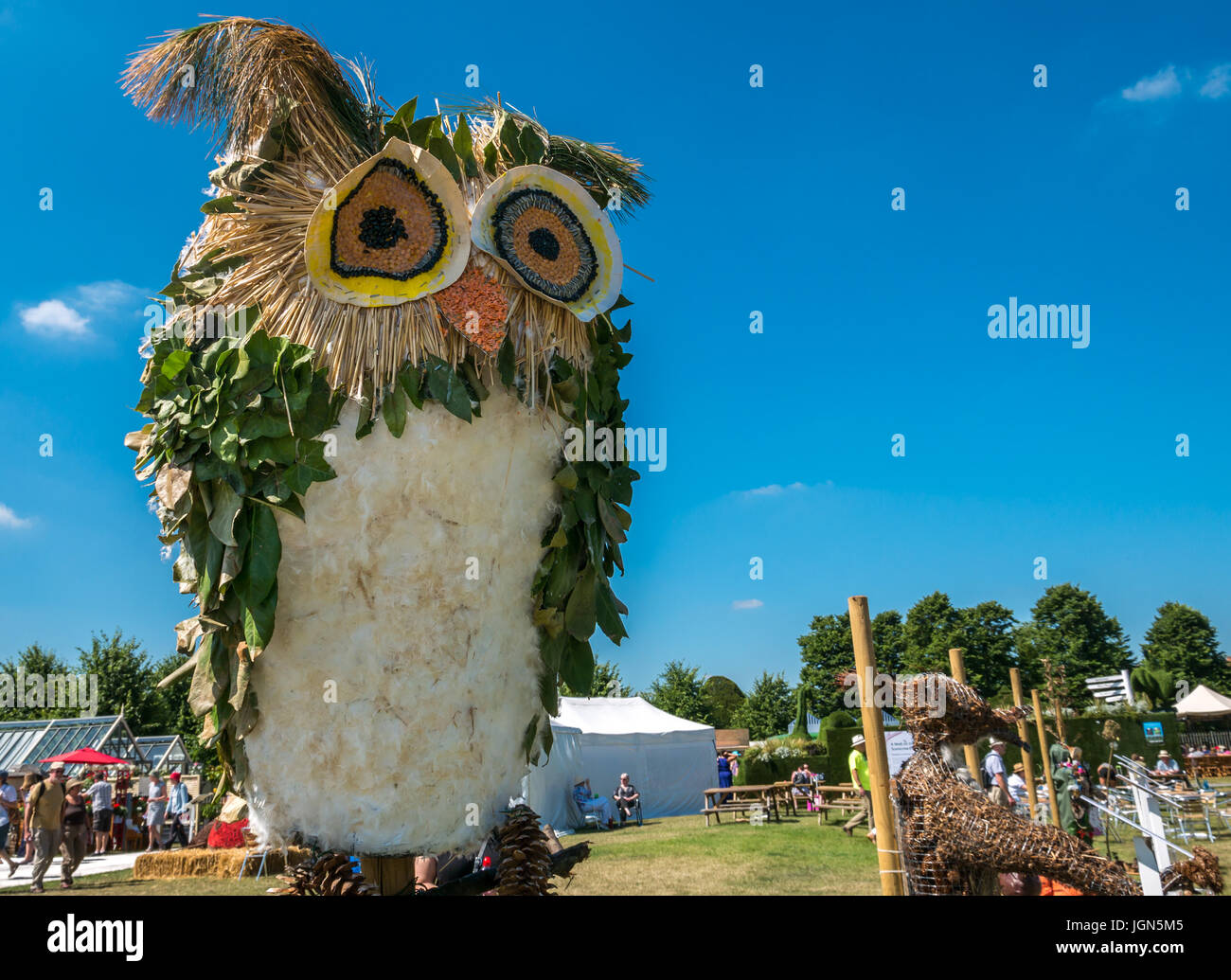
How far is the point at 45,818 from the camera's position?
32.2 feet

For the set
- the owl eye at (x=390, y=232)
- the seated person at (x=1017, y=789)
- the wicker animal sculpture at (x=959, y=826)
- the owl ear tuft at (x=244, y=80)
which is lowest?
the seated person at (x=1017, y=789)

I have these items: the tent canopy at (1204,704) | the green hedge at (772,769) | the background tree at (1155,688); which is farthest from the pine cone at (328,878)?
the background tree at (1155,688)

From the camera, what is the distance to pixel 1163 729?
70.0ft

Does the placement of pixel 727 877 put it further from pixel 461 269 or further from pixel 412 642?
pixel 461 269

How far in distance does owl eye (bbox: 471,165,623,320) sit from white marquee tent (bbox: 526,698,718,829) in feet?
44.6

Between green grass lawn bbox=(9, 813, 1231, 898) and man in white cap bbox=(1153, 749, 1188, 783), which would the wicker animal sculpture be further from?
man in white cap bbox=(1153, 749, 1188, 783)

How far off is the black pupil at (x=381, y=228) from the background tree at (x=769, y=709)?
43.0 m

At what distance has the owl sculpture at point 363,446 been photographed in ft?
8.53

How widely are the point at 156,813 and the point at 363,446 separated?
48.7 ft

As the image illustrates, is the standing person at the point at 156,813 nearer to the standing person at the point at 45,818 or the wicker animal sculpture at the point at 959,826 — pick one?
the standing person at the point at 45,818

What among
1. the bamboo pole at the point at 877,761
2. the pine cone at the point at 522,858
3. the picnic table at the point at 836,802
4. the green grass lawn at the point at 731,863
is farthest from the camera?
the picnic table at the point at 836,802
